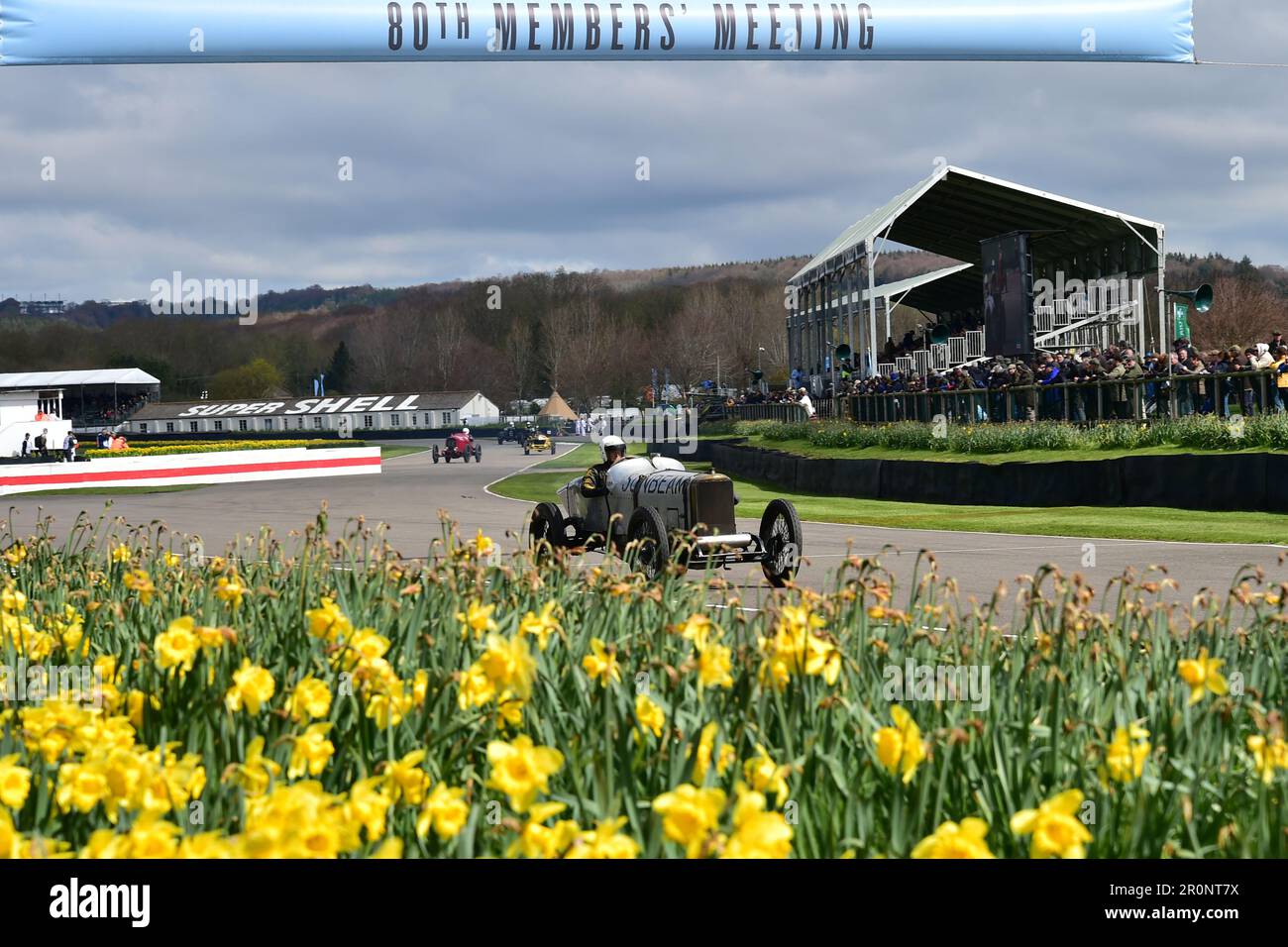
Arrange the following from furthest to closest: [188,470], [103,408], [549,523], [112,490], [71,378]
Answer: [103,408], [71,378], [188,470], [112,490], [549,523]

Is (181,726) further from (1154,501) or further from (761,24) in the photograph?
(1154,501)

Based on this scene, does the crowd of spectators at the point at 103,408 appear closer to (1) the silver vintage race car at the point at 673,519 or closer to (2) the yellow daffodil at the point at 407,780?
(1) the silver vintage race car at the point at 673,519

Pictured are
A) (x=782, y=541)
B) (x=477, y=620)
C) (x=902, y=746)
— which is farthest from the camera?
(x=782, y=541)

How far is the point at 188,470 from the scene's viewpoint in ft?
132

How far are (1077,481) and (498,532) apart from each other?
9.08 meters

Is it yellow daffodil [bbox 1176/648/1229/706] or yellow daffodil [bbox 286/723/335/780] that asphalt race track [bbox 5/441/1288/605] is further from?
yellow daffodil [bbox 286/723/335/780]

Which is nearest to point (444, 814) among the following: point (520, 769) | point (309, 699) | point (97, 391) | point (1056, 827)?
point (520, 769)

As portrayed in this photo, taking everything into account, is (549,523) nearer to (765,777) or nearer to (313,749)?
(313,749)

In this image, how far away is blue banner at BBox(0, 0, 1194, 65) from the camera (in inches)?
268

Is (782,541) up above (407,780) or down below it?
below

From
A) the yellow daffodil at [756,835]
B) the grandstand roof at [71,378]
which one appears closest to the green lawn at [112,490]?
the yellow daffodil at [756,835]
